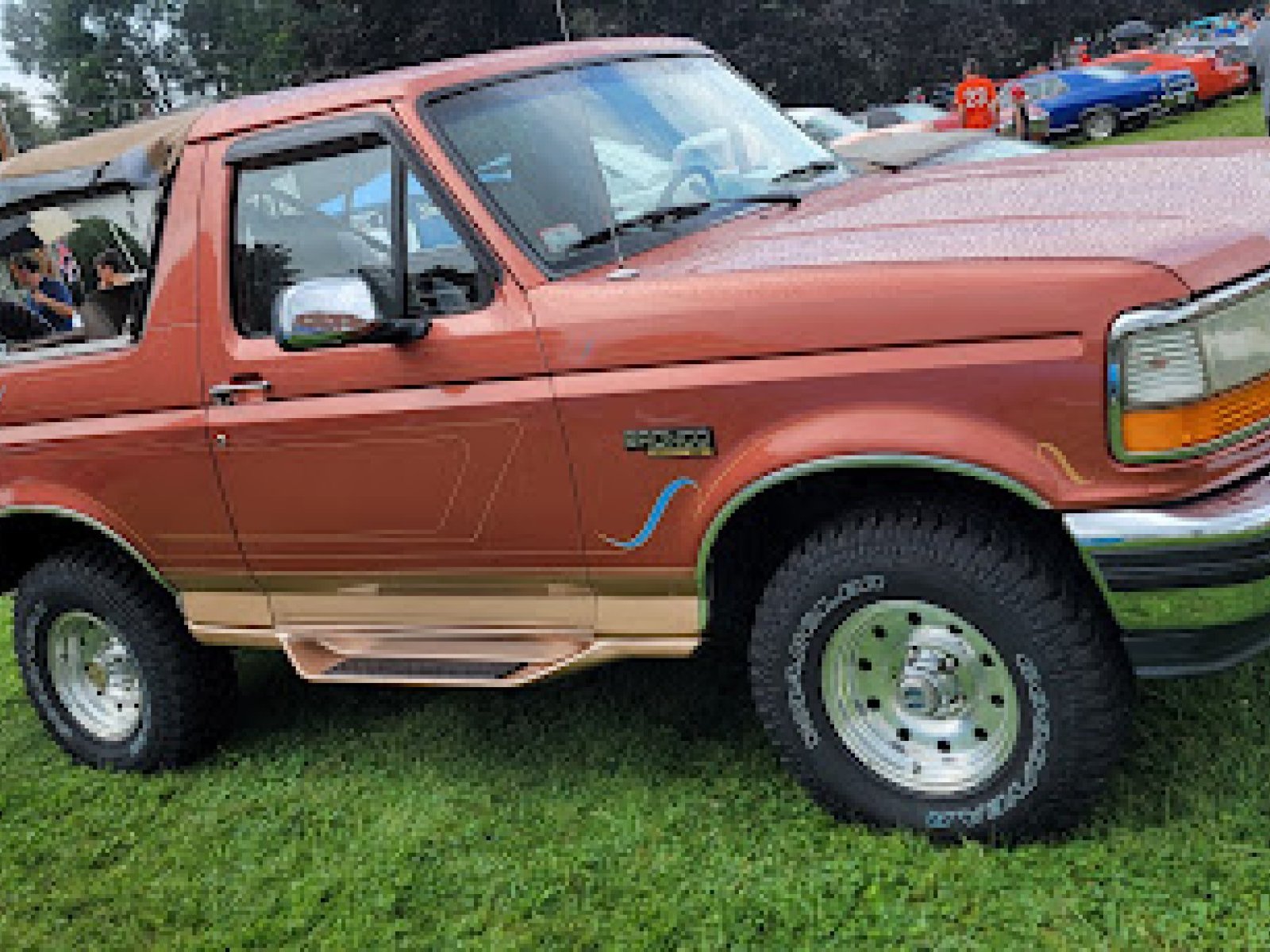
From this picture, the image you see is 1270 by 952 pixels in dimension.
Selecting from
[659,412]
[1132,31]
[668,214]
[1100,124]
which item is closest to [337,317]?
[659,412]

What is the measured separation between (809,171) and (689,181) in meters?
0.59

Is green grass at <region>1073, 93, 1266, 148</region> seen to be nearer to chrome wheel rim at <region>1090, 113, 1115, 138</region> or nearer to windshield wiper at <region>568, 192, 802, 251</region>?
chrome wheel rim at <region>1090, 113, 1115, 138</region>

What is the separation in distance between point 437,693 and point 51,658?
1.41 meters

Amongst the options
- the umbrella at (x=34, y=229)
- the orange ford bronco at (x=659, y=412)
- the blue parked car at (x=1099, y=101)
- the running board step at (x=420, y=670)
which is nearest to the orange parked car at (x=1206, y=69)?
the blue parked car at (x=1099, y=101)

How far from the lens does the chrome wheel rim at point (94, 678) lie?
4.81 m

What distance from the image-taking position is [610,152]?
3.78m

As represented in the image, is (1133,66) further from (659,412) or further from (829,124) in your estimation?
(659,412)

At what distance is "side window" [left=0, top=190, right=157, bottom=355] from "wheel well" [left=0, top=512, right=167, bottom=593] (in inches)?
23.4

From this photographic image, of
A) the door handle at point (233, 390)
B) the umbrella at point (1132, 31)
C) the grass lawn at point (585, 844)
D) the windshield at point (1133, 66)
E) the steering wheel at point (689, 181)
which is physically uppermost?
the steering wheel at point (689, 181)

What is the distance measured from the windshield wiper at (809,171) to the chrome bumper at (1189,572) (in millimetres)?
1746

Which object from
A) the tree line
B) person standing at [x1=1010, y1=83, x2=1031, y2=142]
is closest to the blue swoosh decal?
person standing at [x1=1010, y1=83, x2=1031, y2=142]

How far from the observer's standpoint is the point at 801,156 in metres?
4.38

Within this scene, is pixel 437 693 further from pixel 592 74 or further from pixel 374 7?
pixel 374 7

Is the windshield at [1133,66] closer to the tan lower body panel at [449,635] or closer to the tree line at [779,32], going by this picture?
the tree line at [779,32]
